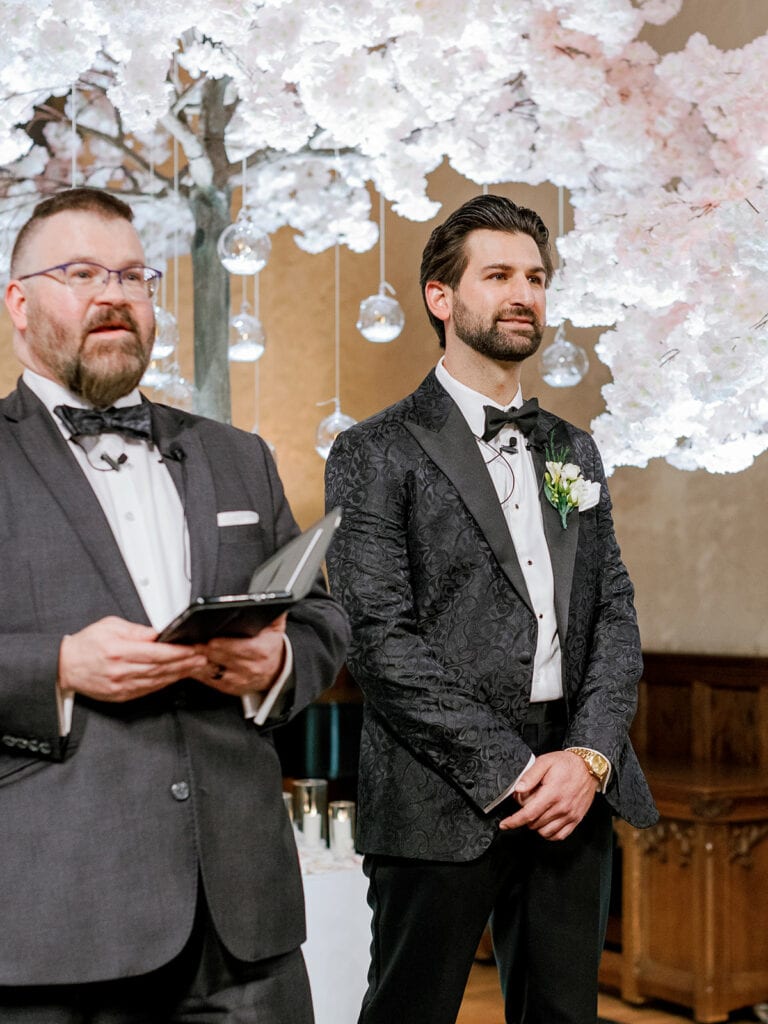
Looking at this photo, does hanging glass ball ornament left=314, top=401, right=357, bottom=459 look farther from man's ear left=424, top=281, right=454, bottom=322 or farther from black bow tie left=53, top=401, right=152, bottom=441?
black bow tie left=53, top=401, right=152, bottom=441

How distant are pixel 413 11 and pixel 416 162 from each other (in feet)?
3.27

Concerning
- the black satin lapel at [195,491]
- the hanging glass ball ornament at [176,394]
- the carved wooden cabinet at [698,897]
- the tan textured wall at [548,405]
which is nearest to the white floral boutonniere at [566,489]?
the black satin lapel at [195,491]

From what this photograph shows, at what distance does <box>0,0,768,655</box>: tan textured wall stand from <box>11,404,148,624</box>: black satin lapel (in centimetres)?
350

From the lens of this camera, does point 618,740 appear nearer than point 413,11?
Yes

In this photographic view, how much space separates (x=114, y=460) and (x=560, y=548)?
35.2 inches

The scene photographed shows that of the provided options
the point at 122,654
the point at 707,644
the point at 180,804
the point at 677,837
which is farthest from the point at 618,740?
the point at 707,644

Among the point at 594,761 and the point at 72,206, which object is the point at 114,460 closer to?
the point at 72,206

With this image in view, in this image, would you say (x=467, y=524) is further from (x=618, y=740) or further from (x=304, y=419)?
(x=304, y=419)

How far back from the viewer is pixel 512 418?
233cm

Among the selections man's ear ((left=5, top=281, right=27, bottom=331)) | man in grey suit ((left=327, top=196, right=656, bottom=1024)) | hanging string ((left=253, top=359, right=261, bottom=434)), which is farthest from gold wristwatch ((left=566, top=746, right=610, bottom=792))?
hanging string ((left=253, top=359, right=261, bottom=434))

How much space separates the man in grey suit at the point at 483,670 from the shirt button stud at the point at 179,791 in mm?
557

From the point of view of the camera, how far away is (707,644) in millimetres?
5551

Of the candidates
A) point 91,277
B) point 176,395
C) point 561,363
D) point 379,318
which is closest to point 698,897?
point 561,363

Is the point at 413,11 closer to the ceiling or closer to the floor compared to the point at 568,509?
closer to the ceiling
